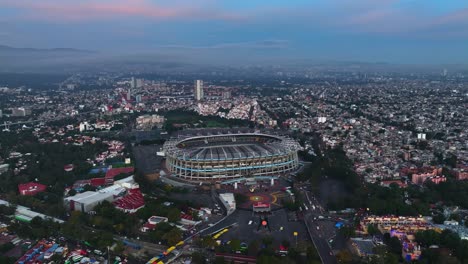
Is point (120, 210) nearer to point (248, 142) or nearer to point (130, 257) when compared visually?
point (130, 257)

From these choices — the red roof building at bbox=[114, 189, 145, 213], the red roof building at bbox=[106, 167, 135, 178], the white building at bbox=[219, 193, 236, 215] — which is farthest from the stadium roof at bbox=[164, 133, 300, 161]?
the red roof building at bbox=[114, 189, 145, 213]

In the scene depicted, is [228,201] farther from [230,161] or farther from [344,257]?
[344,257]

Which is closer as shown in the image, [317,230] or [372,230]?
[372,230]

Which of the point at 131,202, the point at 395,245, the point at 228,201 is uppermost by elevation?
the point at 395,245

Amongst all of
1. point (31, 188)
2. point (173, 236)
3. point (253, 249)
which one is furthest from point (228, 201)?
point (31, 188)

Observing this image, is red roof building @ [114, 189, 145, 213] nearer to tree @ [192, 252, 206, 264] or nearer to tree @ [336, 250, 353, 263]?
tree @ [192, 252, 206, 264]

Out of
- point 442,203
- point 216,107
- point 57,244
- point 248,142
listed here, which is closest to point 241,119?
point 216,107

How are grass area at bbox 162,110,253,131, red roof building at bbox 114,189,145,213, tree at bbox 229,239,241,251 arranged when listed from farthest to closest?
grass area at bbox 162,110,253,131 < red roof building at bbox 114,189,145,213 < tree at bbox 229,239,241,251

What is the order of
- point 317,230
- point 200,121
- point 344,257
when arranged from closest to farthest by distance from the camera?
point 344,257 < point 317,230 < point 200,121
